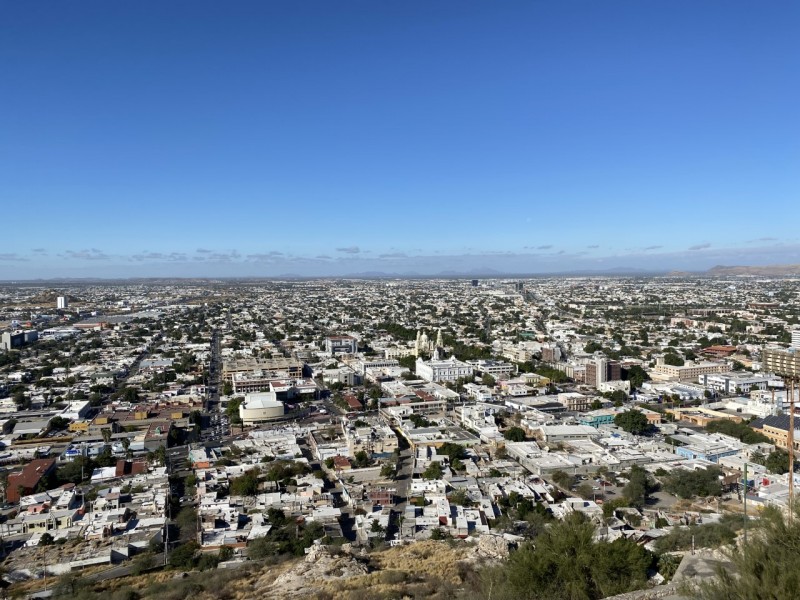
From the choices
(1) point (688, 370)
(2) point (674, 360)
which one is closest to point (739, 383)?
(1) point (688, 370)

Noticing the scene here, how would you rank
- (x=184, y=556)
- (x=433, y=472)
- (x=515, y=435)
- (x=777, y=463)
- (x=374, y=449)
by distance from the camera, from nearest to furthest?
(x=184, y=556) < (x=777, y=463) < (x=433, y=472) < (x=374, y=449) < (x=515, y=435)

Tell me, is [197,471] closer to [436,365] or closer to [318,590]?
[318,590]

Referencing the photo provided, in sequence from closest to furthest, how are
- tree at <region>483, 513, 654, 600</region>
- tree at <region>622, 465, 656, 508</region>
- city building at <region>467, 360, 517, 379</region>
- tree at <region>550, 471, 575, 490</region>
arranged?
1. tree at <region>483, 513, 654, 600</region>
2. tree at <region>622, 465, 656, 508</region>
3. tree at <region>550, 471, 575, 490</region>
4. city building at <region>467, 360, 517, 379</region>

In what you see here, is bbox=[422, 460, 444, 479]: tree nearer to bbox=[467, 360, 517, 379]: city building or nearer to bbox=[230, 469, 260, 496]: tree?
bbox=[230, 469, 260, 496]: tree

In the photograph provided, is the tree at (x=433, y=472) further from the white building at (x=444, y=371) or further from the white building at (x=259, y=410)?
the white building at (x=444, y=371)

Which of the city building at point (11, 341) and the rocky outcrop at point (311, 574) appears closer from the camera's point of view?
the rocky outcrop at point (311, 574)

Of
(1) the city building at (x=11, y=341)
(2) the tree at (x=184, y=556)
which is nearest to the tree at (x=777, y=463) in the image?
(2) the tree at (x=184, y=556)

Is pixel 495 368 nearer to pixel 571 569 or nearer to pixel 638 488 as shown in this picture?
pixel 638 488

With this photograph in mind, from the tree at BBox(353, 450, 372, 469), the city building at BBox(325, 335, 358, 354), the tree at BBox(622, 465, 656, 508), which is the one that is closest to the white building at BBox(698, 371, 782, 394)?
A: the tree at BBox(622, 465, 656, 508)
